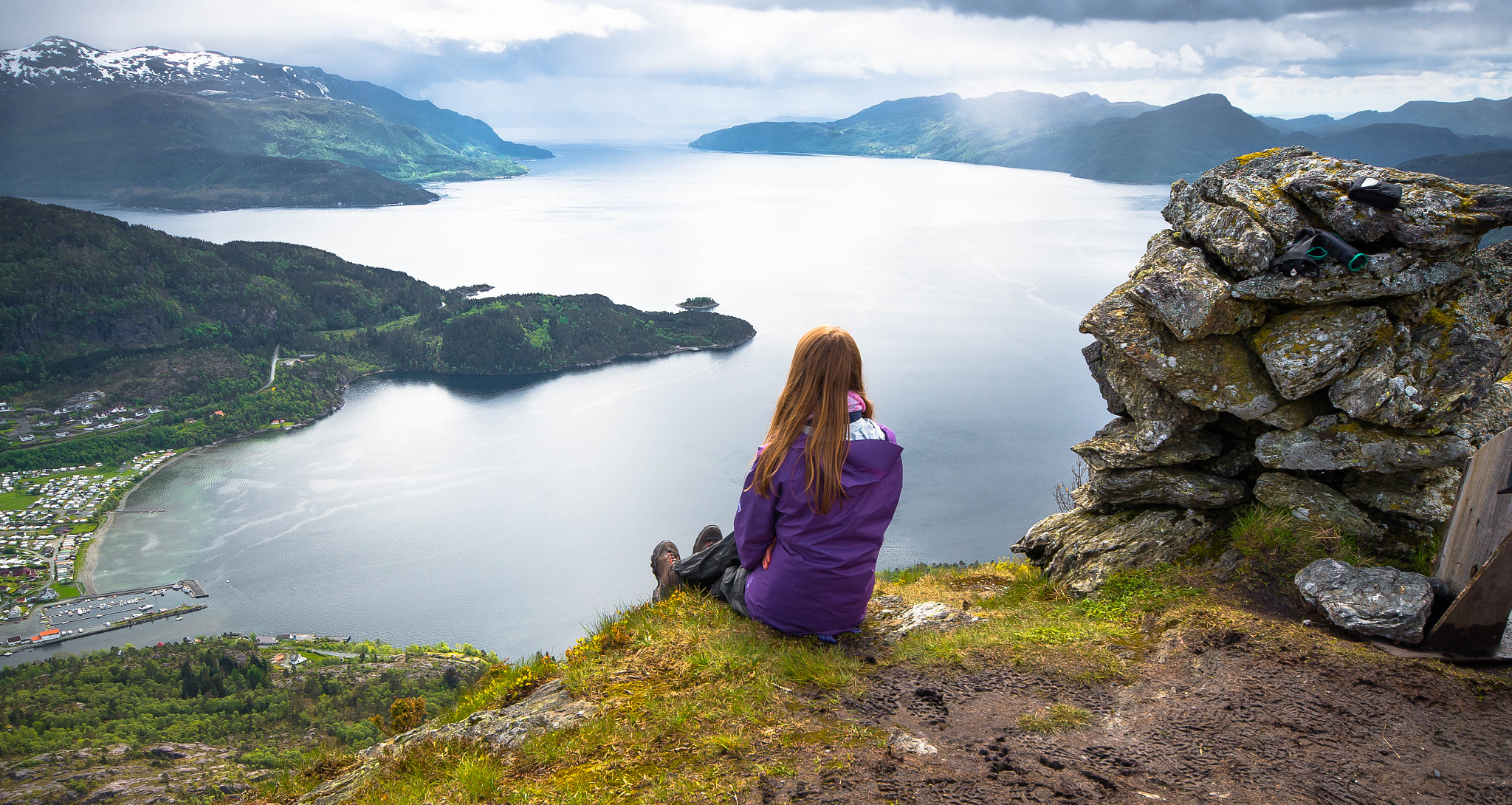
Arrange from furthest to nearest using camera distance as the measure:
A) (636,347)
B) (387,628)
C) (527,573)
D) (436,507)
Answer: (636,347)
(436,507)
(527,573)
(387,628)

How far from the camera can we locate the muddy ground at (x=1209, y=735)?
142 inches

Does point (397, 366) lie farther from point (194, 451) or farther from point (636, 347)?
point (636, 347)

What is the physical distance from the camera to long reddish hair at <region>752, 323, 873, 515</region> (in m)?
4.63

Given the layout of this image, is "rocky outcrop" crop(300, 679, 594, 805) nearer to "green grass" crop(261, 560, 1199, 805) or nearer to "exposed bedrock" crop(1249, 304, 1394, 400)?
"green grass" crop(261, 560, 1199, 805)

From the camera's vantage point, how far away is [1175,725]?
13.8 feet

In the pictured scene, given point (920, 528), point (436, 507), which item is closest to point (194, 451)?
point (436, 507)

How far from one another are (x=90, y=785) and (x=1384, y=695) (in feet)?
146

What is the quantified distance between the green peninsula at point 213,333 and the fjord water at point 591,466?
5.55 m

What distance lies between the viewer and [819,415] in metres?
4.70

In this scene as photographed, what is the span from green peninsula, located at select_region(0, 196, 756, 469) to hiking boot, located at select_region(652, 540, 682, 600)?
303ft

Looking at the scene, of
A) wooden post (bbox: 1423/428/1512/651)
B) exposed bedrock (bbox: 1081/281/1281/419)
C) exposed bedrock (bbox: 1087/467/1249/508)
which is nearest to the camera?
wooden post (bbox: 1423/428/1512/651)

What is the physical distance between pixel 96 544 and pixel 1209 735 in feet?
297

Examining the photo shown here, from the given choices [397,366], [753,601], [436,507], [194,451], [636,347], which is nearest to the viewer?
[753,601]

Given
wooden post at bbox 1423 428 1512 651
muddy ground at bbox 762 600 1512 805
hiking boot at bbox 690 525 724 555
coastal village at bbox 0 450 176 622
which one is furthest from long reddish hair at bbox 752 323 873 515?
coastal village at bbox 0 450 176 622
